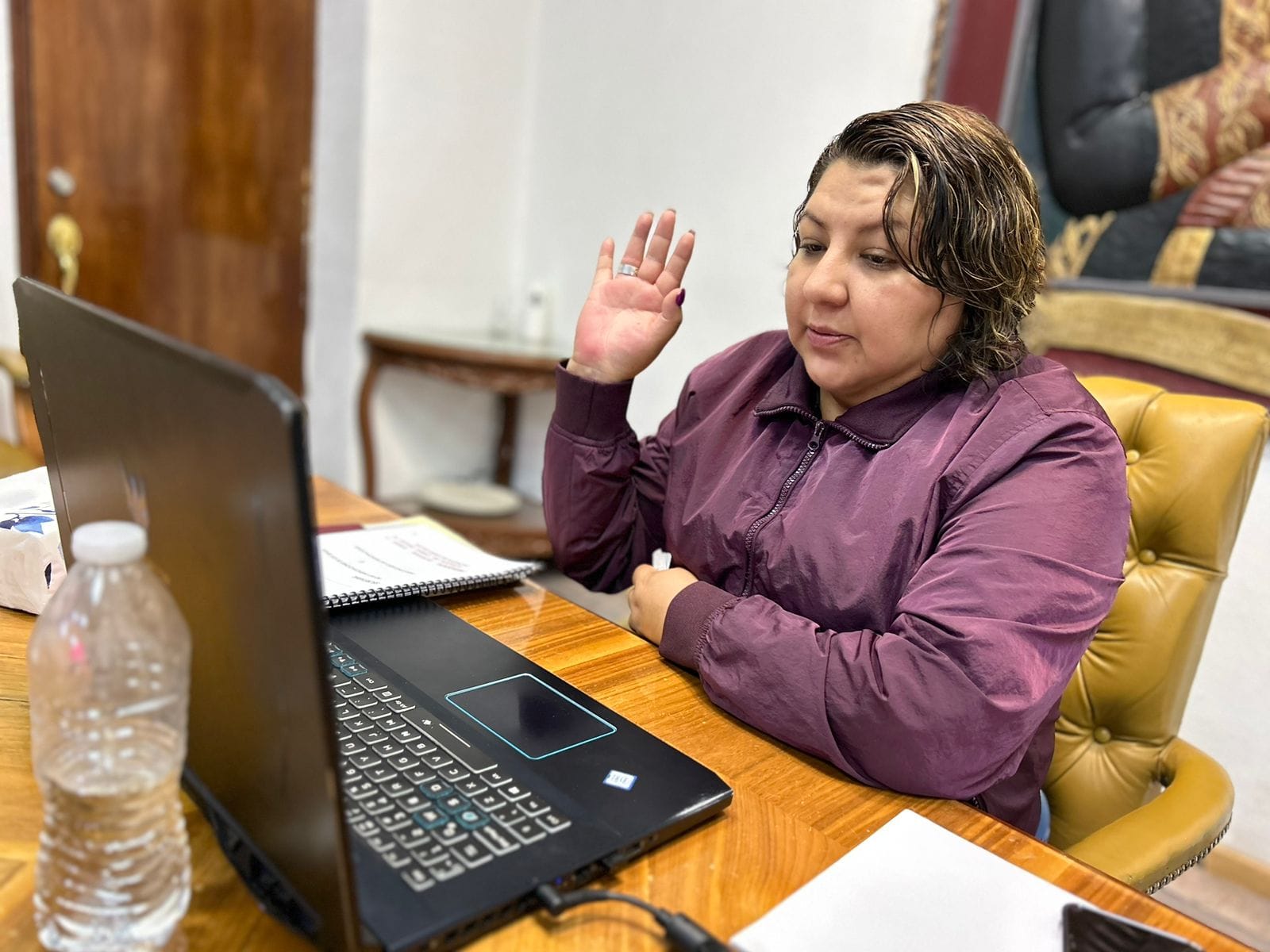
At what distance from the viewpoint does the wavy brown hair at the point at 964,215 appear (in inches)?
36.2

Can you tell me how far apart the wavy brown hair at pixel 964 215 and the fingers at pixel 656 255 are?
0.25 meters

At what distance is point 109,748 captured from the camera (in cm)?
47

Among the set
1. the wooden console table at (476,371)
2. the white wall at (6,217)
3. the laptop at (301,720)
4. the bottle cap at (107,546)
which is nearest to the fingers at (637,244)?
the laptop at (301,720)

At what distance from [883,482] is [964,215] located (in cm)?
28

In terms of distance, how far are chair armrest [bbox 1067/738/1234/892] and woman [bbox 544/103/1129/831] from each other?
3.7 inches

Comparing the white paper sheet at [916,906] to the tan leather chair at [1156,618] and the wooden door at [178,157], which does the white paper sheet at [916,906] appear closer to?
the tan leather chair at [1156,618]

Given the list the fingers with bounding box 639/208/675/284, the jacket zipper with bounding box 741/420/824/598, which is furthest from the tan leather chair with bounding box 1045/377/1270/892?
the fingers with bounding box 639/208/675/284

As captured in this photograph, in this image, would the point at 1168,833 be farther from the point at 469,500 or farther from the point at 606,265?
the point at 469,500

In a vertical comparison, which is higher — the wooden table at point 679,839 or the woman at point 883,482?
the woman at point 883,482

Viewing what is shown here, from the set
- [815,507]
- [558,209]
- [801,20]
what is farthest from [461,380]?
[815,507]

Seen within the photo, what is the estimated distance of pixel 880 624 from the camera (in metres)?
0.92

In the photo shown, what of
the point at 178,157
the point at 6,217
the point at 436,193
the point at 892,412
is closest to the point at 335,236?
the point at 436,193

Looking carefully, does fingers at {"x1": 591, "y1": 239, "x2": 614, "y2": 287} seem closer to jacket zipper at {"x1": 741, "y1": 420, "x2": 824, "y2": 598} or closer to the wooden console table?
jacket zipper at {"x1": 741, "y1": 420, "x2": 824, "y2": 598}

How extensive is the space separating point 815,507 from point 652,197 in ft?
7.02
